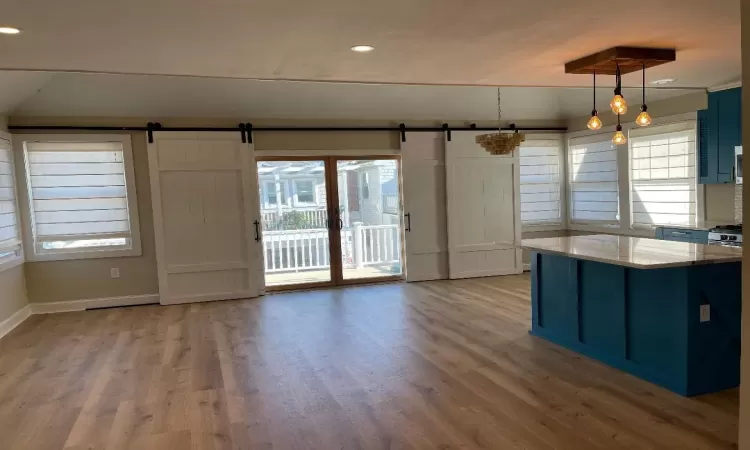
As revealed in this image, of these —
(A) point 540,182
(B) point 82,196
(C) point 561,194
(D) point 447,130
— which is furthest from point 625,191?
(B) point 82,196

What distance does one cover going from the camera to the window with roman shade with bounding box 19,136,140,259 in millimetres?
6203

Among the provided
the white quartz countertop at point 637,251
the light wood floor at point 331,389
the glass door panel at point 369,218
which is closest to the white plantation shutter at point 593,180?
the light wood floor at point 331,389

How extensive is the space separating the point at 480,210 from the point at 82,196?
210 inches

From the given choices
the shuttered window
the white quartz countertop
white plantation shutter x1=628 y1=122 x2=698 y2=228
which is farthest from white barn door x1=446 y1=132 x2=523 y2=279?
the shuttered window

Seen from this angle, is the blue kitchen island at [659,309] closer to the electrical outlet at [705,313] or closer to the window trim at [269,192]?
the electrical outlet at [705,313]

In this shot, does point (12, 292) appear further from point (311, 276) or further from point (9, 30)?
point (9, 30)

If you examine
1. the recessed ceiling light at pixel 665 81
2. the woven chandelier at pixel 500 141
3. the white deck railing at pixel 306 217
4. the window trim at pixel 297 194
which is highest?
the recessed ceiling light at pixel 665 81

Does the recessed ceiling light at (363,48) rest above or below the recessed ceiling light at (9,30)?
below

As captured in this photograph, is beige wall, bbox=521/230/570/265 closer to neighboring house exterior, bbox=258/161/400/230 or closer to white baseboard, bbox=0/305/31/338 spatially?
neighboring house exterior, bbox=258/161/400/230

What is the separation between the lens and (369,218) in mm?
7516

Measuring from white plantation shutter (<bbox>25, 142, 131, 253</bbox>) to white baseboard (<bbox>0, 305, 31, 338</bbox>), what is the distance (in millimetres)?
749

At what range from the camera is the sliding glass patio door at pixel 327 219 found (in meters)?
7.09

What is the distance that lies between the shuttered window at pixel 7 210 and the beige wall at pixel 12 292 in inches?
7.6

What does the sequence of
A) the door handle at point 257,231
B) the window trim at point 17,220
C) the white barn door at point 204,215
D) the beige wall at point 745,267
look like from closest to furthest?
the beige wall at point 745,267
the window trim at point 17,220
the white barn door at point 204,215
the door handle at point 257,231
